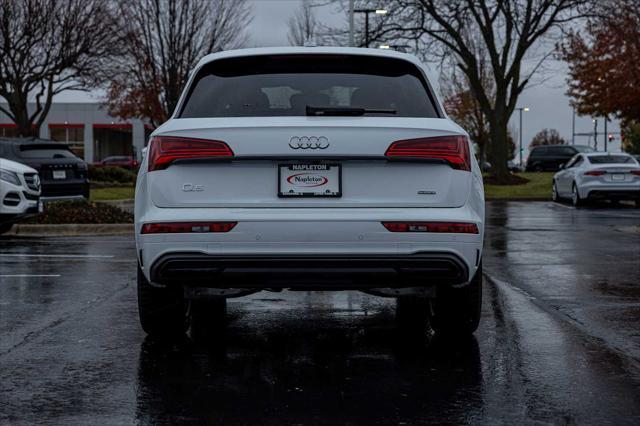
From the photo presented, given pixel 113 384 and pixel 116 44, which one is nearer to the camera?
pixel 113 384

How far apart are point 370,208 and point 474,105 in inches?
2469

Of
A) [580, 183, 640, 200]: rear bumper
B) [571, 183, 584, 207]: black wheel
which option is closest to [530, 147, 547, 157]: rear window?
[571, 183, 584, 207]: black wheel

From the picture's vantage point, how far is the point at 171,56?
116ft

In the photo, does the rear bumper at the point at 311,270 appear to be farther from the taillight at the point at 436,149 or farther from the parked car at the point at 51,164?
the parked car at the point at 51,164

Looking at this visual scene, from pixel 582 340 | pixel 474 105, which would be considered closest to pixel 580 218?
pixel 582 340

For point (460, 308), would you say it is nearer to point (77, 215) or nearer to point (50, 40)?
point (77, 215)

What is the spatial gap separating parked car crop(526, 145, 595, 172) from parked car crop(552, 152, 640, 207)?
26.8m

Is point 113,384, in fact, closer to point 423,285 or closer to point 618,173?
point 423,285

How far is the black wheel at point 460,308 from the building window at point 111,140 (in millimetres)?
79872

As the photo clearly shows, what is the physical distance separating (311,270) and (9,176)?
10.8m

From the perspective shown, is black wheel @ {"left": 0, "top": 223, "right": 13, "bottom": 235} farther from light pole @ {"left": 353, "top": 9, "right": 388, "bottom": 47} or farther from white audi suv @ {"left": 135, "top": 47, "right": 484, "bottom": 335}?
light pole @ {"left": 353, "top": 9, "right": 388, "bottom": 47}

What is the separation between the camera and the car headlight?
14844 millimetres

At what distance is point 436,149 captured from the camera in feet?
17.4

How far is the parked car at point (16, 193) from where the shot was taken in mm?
14656
